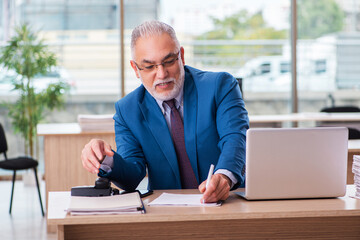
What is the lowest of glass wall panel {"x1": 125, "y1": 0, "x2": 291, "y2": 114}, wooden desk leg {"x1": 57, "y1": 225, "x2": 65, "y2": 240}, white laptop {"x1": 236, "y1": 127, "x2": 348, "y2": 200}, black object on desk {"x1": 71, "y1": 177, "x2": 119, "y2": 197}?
wooden desk leg {"x1": 57, "y1": 225, "x2": 65, "y2": 240}

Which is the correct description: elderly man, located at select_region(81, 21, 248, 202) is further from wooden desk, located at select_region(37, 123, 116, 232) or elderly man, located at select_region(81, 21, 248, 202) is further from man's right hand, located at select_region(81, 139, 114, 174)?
wooden desk, located at select_region(37, 123, 116, 232)

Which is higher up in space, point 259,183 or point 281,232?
point 259,183

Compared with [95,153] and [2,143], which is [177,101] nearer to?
[95,153]

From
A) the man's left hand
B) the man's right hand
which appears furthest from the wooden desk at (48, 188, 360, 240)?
the man's right hand

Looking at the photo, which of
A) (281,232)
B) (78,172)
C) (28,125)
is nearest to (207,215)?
(281,232)

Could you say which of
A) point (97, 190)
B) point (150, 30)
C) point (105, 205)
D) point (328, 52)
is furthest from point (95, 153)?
point (328, 52)

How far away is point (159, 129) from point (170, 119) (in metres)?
0.07

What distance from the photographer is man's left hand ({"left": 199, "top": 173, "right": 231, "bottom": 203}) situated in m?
1.81

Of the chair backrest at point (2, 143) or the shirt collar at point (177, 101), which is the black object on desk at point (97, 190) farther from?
the chair backrest at point (2, 143)

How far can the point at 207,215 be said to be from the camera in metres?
1.67

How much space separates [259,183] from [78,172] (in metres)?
2.65

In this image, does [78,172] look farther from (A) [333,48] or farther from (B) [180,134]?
(A) [333,48]

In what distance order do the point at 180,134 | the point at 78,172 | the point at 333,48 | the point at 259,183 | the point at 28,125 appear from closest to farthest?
1. the point at 259,183
2. the point at 180,134
3. the point at 78,172
4. the point at 28,125
5. the point at 333,48

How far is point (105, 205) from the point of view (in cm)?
172
